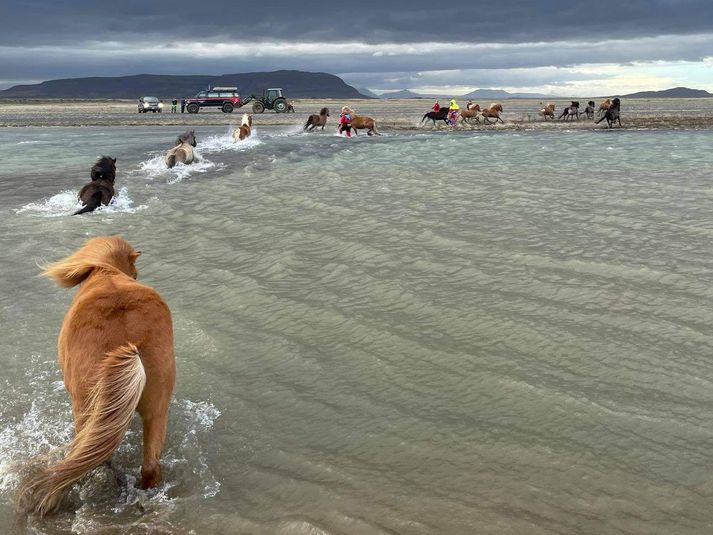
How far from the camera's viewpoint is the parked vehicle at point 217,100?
50.2 meters

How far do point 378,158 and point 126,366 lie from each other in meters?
17.4

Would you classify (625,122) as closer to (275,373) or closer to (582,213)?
(582,213)

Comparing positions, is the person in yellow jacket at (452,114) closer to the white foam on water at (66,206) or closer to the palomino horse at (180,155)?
the palomino horse at (180,155)

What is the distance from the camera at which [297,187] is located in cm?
1423

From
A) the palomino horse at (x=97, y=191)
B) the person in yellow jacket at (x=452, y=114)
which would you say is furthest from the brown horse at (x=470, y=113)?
the palomino horse at (x=97, y=191)

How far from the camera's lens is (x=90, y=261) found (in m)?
3.87

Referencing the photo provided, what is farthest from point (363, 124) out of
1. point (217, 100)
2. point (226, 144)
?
point (217, 100)

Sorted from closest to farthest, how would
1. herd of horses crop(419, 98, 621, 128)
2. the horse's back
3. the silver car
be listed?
the horse's back, herd of horses crop(419, 98, 621, 128), the silver car

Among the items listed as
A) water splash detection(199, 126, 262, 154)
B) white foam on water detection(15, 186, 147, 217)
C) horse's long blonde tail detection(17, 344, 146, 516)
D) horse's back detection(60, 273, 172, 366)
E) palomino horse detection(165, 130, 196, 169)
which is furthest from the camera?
water splash detection(199, 126, 262, 154)

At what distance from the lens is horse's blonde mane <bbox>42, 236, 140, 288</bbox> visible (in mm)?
3828

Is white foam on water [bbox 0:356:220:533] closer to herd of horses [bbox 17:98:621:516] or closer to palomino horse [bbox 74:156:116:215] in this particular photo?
herd of horses [bbox 17:98:621:516]

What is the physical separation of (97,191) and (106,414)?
33.0ft

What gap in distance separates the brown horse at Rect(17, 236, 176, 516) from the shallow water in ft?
0.91

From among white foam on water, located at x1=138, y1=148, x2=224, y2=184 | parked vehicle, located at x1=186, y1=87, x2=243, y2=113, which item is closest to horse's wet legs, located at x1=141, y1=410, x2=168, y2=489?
white foam on water, located at x1=138, y1=148, x2=224, y2=184
